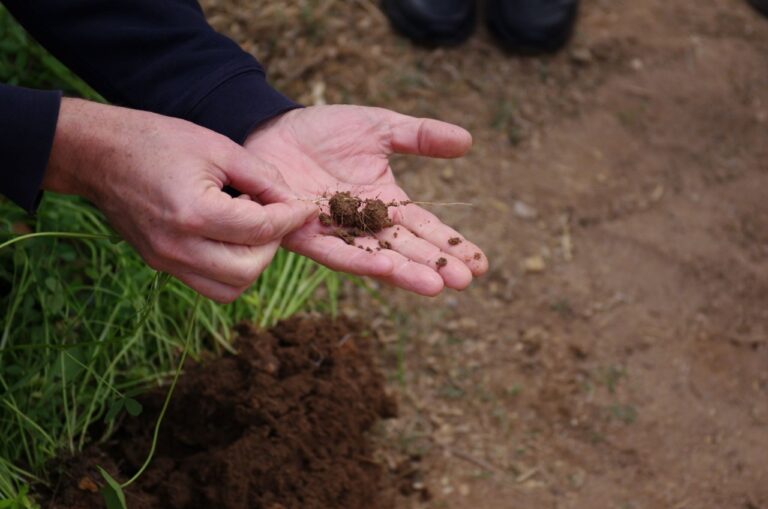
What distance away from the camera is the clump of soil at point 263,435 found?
1.90 metres

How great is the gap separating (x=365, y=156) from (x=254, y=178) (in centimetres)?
42

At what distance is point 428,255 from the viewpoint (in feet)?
5.99

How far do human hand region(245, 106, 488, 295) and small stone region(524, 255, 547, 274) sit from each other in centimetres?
87

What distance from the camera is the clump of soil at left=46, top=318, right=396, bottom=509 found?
190 centimetres

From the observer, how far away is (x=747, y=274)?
2809mm

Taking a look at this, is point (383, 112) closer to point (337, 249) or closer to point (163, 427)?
point (337, 249)

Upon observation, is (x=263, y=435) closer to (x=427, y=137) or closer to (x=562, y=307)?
(x=427, y=137)

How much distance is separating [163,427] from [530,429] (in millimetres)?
1005

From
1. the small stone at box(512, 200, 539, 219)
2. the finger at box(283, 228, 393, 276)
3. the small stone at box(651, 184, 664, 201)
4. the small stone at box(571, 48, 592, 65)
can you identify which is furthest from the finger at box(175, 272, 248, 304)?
the small stone at box(571, 48, 592, 65)

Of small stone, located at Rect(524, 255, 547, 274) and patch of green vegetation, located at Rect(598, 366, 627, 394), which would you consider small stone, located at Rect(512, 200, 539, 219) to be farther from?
patch of green vegetation, located at Rect(598, 366, 627, 394)

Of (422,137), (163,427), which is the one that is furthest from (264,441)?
(422,137)

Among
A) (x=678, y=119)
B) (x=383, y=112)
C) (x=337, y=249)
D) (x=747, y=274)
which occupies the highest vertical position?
(x=383, y=112)

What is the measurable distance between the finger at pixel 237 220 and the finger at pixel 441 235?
413mm

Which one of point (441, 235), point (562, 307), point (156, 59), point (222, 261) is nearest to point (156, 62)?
point (156, 59)
